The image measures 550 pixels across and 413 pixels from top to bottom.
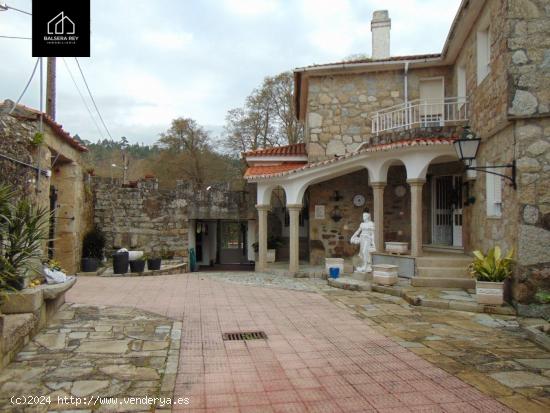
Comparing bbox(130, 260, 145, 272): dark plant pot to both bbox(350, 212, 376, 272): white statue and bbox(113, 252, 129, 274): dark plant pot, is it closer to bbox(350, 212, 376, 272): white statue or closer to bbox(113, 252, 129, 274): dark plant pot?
bbox(113, 252, 129, 274): dark plant pot

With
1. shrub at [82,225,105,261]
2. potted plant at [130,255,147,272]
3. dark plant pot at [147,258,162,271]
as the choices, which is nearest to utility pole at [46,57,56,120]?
shrub at [82,225,105,261]

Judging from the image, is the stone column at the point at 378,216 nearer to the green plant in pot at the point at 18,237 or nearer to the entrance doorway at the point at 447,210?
the entrance doorway at the point at 447,210

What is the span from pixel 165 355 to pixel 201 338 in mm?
827

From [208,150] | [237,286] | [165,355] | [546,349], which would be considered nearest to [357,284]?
[237,286]

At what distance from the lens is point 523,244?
679 cm

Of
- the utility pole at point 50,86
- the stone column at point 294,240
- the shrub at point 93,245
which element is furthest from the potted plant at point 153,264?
the utility pole at point 50,86

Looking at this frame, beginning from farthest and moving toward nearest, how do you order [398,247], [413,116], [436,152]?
1. [413,116]
2. [398,247]
3. [436,152]

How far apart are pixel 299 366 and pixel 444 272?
5867 millimetres

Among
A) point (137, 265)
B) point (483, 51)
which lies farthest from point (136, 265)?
point (483, 51)

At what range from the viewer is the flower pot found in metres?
7.01

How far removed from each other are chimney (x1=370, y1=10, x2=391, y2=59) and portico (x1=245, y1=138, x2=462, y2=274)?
176 inches

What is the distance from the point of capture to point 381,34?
14414mm

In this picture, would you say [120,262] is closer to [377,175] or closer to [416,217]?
[377,175]

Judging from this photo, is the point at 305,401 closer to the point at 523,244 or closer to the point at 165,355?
the point at 165,355
